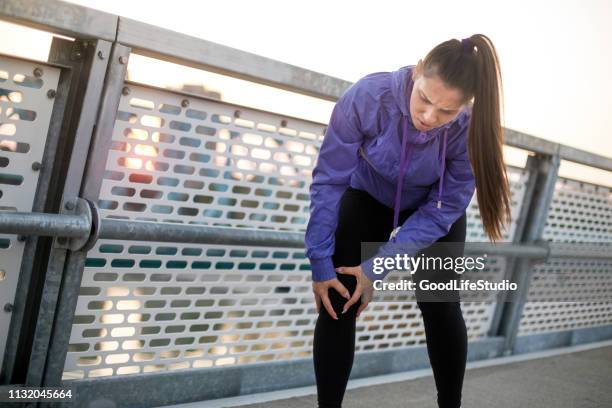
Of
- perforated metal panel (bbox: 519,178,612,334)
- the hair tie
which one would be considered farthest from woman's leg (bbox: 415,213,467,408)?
perforated metal panel (bbox: 519,178,612,334)

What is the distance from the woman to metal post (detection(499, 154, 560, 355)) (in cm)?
186

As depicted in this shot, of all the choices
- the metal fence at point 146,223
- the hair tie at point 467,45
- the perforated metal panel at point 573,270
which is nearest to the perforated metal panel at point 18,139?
the metal fence at point 146,223

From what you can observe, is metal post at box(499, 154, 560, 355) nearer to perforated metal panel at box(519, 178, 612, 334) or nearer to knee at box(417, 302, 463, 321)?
perforated metal panel at box(519, 178, 612, 334)

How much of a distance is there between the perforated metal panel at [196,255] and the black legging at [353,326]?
0.54 meters

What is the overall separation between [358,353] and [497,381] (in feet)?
2.69

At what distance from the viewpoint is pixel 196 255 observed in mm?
2545

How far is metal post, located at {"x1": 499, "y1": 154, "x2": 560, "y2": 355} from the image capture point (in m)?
3.98

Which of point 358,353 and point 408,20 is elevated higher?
point 408,20

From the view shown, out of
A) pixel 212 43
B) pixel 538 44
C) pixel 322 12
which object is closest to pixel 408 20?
pixel 538 44

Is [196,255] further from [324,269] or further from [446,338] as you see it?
[446,338]

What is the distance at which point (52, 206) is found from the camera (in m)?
2.13

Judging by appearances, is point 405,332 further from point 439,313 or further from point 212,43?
point 212,43

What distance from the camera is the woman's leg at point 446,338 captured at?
2229 mm

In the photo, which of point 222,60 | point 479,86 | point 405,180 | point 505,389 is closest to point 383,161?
point 405,180
